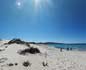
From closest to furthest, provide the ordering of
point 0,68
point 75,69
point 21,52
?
1. point 0,68
2. point 75,69
3. point 21,52

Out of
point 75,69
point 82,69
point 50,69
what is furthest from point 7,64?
point 82,69

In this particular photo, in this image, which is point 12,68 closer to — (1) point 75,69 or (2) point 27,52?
(1) point 75,69

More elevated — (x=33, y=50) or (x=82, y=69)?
(x=33, y=50)

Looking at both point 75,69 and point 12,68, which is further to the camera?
point 75,69

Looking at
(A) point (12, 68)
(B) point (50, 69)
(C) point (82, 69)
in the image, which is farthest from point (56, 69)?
(A) point (12, 68)

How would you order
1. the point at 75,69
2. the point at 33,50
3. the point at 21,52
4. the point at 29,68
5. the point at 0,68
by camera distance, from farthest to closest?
the point at 33,50 < the point at 21,52 < the point at 75,69 < the point at 29,68 < the point at 0,68

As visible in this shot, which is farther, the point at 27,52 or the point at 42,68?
the point at 27,52

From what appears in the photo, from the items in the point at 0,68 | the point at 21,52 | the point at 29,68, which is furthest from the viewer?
the point at 21,52

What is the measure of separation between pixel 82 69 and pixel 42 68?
3506mm

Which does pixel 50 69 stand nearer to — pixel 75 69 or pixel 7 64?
pixel 75 69

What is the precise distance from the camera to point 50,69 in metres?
10.1

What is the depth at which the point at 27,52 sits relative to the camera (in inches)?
623

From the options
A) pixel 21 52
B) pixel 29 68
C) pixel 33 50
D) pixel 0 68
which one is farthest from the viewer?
pixel 33 50

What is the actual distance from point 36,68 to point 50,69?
111 centimetres
